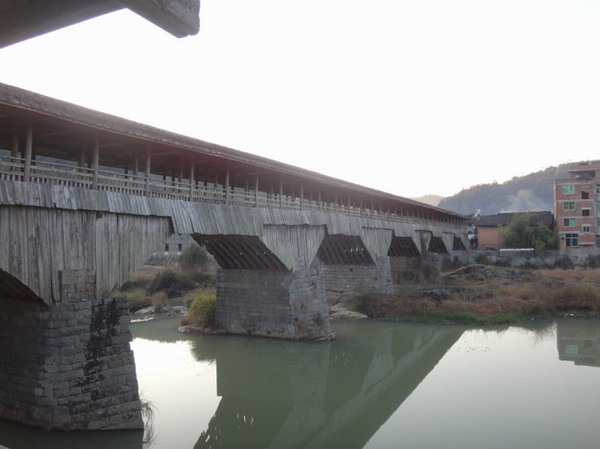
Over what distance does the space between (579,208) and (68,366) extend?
4182 cm

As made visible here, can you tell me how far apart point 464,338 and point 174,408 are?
490 inches

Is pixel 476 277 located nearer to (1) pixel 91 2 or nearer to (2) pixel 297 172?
(2) pixel 297 172

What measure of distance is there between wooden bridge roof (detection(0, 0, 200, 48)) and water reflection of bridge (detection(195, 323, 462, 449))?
8.30 meters

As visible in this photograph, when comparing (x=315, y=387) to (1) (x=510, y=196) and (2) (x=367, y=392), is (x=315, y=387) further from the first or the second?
(1) (x=510, y=196)

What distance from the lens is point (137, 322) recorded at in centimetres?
2139

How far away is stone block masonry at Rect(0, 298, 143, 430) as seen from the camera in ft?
26.8

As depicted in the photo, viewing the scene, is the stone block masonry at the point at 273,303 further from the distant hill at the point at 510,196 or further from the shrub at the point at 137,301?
the distant hill at the point at 510,196

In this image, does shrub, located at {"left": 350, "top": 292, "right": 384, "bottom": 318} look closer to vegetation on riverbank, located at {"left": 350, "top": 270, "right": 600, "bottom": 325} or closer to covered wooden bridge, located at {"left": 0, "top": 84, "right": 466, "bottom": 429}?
vegetation on riverbank, located at {"left": 350, "top": 270, "right": 600, "bottom": 325}

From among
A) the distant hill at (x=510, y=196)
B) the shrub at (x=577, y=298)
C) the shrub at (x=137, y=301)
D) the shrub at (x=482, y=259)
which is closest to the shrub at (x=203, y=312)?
the shrub at (x=137, y=301)

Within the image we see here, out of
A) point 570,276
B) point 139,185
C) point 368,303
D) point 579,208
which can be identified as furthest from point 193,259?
point 579,208

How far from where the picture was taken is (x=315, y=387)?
12734mm

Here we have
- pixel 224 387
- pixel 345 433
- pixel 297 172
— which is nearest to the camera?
pixel 345 433

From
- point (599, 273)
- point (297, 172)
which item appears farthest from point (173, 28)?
point (599, 273)

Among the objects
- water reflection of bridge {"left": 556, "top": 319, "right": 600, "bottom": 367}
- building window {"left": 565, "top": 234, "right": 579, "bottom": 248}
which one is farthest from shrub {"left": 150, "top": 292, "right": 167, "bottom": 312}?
building window {"left": 565, "top": 234, "right": 579, "bottom": 248}
